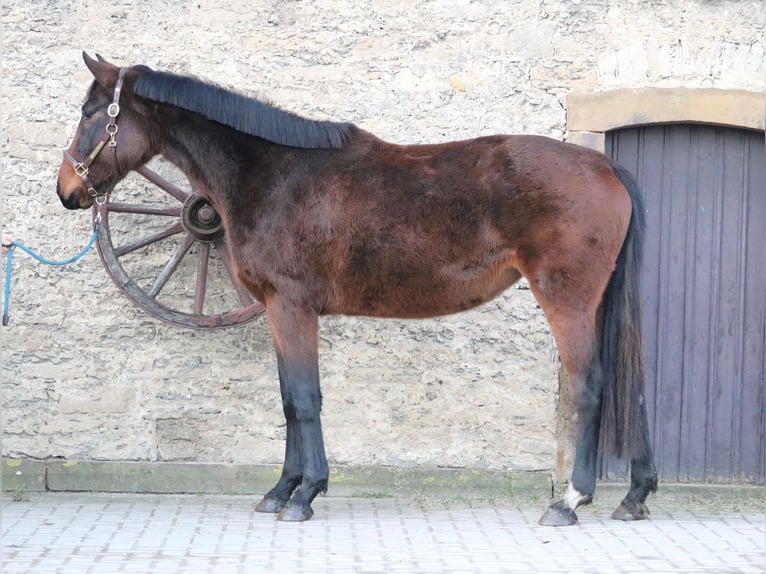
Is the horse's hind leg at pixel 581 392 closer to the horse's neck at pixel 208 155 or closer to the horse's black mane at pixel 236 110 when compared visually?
the horse's black mane at pixel 236 110

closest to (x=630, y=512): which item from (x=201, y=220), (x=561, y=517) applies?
(x=561, y=517)

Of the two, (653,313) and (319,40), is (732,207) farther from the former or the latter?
(319,40)

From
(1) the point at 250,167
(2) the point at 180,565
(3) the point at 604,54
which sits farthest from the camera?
(3) the point at 604,54

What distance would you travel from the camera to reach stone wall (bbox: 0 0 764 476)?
22.8ft

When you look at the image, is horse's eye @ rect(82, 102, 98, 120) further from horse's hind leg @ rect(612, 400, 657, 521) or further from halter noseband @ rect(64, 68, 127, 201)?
horse's hind leg @ rect(612, 400, 657, 521)

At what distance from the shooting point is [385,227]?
6000mm

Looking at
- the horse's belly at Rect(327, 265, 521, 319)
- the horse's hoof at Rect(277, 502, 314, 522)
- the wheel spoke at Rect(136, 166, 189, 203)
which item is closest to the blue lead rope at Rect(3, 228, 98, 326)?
the wheel spoke at Rect(136, 166, 189, 203)

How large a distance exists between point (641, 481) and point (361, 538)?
1592 millimetres

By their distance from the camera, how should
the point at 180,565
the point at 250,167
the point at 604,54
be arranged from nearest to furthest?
the point at 180,565
the point at 250,167
the point at 604,54

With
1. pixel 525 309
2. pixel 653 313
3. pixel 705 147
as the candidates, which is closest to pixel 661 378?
pixel 653 313

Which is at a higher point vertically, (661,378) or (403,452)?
(661,378)

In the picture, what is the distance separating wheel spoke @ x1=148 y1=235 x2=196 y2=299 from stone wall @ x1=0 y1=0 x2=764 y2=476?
1.00ft

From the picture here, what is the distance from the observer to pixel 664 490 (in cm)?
702

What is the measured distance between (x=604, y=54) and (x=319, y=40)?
1.79 metres
